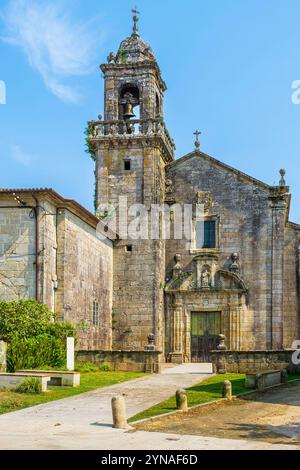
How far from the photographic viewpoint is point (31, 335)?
23.1 m

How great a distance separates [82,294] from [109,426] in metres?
15.2

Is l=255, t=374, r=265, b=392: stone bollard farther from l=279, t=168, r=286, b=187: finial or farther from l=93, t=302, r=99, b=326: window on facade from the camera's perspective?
l=279, t=168, r=286, b=187: finial

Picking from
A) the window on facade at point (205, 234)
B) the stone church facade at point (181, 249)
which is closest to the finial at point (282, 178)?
the stone church facade at point (181, 249)

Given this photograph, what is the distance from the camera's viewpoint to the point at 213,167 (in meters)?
34.8

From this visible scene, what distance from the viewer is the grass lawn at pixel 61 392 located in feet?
53.6

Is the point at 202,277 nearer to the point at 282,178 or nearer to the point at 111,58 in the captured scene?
the point at 282,178

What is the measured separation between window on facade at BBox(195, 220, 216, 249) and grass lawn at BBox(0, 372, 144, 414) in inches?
419

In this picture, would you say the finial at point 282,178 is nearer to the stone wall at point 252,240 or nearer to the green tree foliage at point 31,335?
the stone wall at point 252,240

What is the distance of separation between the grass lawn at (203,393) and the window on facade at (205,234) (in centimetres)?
1059

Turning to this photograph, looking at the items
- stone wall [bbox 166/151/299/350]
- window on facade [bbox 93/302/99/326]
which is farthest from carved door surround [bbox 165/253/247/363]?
window on facade [bbox 93/302/99/326]

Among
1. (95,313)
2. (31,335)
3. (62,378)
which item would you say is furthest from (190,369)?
(62,378)

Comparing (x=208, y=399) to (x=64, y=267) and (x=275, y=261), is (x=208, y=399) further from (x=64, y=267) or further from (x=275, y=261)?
(x=275, y=261)

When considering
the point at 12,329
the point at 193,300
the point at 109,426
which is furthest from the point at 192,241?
the point at 109,426

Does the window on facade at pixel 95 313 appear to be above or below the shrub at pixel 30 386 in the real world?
above
